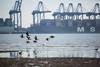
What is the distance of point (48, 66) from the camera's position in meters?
8.52

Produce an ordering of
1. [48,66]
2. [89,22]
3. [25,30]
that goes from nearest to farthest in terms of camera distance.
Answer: [48,66]
[25,30]
[89,22]

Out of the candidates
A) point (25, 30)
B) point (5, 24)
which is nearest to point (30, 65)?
point (25, 30)

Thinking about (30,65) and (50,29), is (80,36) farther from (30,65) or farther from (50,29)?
(30,65)

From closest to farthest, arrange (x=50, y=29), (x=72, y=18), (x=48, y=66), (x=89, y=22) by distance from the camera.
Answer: (x=48, y=66)
(x=89, y=22)
(x=50, y=29)
(x=72, y=18)

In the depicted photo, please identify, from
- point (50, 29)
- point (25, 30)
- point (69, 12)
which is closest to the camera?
point (25, 30)

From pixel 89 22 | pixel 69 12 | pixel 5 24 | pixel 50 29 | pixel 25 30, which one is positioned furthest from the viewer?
pixel 69 12

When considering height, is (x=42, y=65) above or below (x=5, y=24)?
below

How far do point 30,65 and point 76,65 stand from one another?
127 centimetres

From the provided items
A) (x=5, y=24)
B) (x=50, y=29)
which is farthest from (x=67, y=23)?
(x=5, y=24)

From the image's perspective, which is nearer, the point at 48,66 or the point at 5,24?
the point at 48,66

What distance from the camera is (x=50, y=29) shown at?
33.3 metres

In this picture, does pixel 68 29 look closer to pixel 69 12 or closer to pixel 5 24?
pixel 69 12

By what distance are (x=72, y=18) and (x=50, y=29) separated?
380 centimetres

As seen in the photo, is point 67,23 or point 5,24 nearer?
point 5,24
